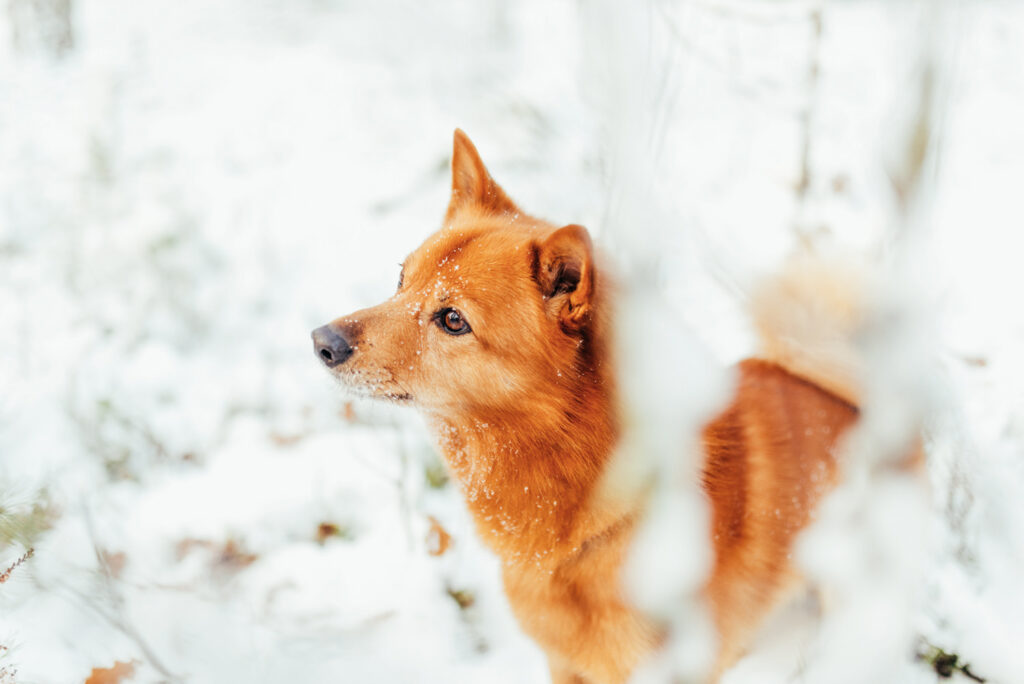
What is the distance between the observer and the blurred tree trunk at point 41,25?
4.48 metres

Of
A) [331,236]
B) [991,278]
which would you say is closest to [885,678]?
[991,278]

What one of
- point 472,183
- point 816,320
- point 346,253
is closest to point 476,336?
point 472,183

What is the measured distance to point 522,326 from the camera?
1.94 metres

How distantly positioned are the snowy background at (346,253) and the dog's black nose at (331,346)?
0.82m

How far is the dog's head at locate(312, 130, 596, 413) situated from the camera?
75.7 inches

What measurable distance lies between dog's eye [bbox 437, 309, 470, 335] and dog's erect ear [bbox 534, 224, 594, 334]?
254 mm

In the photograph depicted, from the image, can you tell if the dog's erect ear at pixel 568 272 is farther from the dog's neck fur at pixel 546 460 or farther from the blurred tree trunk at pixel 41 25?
the blurred tree trunk at pixel 41 25

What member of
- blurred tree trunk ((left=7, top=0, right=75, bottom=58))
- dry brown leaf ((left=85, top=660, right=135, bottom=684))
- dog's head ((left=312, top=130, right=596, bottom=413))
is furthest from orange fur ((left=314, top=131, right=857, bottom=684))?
blurred tree trunk ((left=7, top=0, right=75, bottom=58))

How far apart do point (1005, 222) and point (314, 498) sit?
440cm

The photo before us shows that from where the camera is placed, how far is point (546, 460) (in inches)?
78.7

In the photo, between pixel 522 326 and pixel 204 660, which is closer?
pixel 522 326

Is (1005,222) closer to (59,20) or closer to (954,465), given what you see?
(954,465)

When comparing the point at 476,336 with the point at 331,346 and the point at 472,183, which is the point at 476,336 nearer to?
the point at 331,346

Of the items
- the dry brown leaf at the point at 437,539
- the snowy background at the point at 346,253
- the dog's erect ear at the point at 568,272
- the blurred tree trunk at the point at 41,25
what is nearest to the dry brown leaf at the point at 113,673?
the snowy background at the point at 346,253
